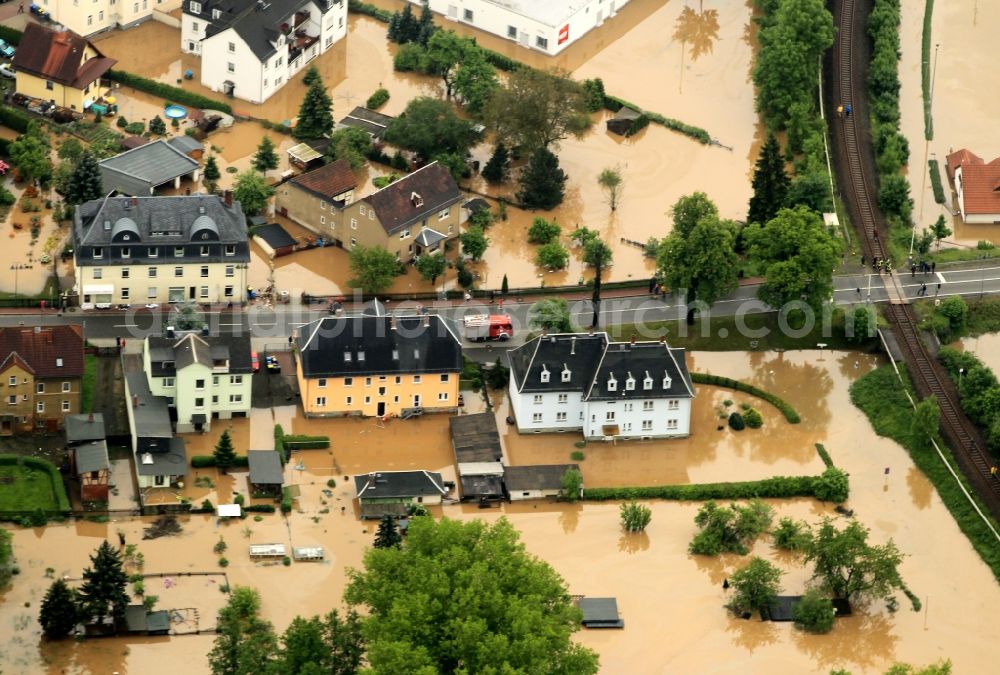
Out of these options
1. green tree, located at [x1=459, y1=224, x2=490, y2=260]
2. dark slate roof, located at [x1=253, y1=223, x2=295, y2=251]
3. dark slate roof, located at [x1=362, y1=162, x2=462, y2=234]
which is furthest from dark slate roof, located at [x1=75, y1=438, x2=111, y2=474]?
green tree, located at [x1=459, y1=224, x2=490, y2=260]

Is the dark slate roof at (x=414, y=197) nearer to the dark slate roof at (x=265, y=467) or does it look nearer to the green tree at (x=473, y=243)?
the green tree at (x=473, y=243)

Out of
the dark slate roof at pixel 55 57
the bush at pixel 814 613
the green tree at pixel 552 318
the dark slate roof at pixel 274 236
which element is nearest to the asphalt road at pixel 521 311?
the green tree at pixel 552 318

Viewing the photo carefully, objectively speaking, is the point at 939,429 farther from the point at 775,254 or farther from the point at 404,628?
the point at 404,628

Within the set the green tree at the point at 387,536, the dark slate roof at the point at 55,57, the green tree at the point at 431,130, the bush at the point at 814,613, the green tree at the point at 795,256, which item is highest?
the dark slate roof at the point at 55,57

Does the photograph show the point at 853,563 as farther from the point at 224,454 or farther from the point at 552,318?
the point at 224,454

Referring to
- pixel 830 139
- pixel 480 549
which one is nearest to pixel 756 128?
pixel 830 139

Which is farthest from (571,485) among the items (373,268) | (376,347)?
(373,268)
